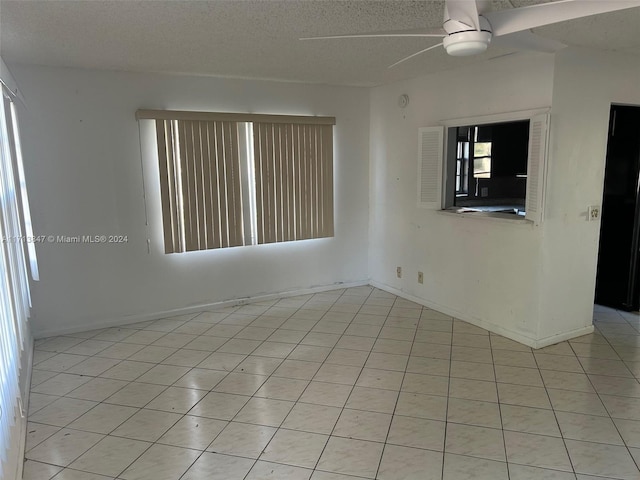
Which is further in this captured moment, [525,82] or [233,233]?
[233,233]

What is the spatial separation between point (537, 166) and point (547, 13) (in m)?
1.80

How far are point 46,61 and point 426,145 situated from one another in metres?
3.40

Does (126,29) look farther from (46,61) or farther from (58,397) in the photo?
(58,397)

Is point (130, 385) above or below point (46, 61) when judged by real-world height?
below

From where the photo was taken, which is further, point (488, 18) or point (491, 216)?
point (491, 216)

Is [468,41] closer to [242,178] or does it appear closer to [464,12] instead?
[464,12]

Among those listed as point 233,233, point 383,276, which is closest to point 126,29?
point 233,233

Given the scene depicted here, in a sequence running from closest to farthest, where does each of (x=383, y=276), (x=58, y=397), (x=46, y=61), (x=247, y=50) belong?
(x=58, y=397)
(x=247, y=50)
(x=46, y=61)
(x=383, y=276)

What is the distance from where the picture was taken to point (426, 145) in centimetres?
434

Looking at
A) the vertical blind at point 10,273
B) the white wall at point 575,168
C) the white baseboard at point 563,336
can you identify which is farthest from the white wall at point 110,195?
the white baseboard at point 563,336

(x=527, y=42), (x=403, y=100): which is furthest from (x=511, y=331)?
(x=403, y=100)

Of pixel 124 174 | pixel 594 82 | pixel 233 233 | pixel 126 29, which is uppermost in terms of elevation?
pixel 126 29

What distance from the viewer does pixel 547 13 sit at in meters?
1.80

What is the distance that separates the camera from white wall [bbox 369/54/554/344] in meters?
3.54
